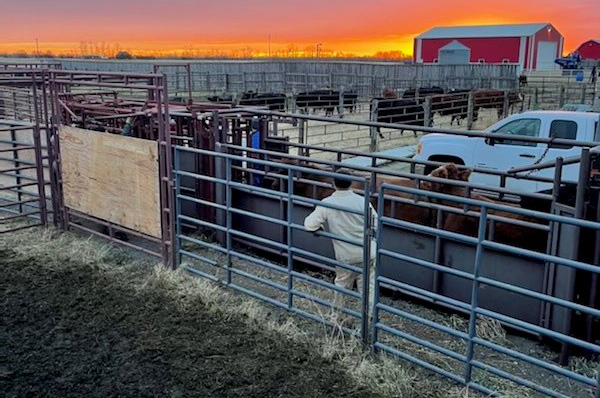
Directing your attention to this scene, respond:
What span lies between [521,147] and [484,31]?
56.7m

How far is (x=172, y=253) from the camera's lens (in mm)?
6207

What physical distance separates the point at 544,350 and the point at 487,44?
59823 millimetres

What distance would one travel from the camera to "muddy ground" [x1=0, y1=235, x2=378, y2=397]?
399 centimetres

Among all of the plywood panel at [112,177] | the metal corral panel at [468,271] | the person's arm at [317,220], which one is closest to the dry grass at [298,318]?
the metal corral panel at [468,271]

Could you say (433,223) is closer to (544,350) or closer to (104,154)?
(544,350)

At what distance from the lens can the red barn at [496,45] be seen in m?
57.7

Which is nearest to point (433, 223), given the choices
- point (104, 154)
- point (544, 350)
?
point (544, 350)

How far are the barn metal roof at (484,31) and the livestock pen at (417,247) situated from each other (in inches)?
2263

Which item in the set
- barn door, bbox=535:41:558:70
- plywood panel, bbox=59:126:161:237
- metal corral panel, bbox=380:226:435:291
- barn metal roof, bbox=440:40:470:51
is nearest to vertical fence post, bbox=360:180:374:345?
metal corral panel, bbox=380:226:435:291

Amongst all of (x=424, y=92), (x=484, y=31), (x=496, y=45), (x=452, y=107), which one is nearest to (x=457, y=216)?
(x=452, y=107)

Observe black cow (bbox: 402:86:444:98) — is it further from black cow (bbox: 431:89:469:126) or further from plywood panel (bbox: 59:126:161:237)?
plywood panel (bbox: 59:126:161:237)

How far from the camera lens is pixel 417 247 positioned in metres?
5.47

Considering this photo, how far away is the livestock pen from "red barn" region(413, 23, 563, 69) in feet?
179

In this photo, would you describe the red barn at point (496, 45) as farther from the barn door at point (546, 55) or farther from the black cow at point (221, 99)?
the black cow at point (221, 99)
